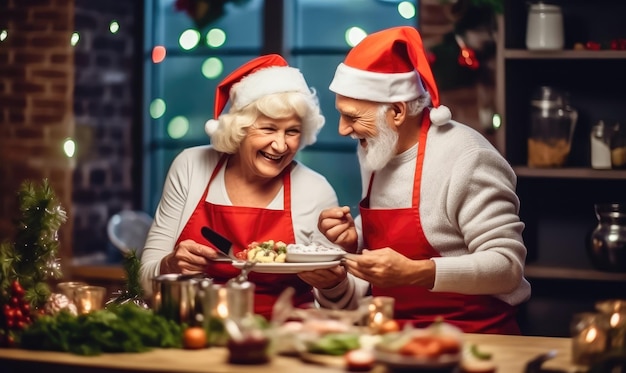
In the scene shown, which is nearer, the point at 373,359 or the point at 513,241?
the point at 373,359

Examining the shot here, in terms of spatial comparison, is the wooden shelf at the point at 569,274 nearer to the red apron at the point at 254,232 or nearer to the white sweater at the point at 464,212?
the white sweater at the point at 464,212

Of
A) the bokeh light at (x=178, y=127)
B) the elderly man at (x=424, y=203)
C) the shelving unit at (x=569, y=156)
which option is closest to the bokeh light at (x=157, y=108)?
the bokeh light at (x=178, y=127)

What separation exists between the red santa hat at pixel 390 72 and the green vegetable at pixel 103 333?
1.04 meters

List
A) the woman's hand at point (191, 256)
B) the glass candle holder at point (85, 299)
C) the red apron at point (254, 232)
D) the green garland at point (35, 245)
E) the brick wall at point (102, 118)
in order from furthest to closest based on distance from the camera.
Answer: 1. the brick wall at point (102, 118)
2. the red apron at point (254, 232)
3. the woman's hand at point (191, 256)
4. the green garland at point (35, 245)
5. the glass candle holder at point (85, 299)

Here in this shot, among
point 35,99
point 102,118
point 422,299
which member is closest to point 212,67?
point 102,118

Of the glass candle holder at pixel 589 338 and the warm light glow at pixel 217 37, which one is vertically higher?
the warm light glow at pixel 217 37

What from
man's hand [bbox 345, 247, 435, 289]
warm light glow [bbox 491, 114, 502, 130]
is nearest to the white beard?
man's hand [bbox 345, 247, 435, 289]

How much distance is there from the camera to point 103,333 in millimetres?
2312

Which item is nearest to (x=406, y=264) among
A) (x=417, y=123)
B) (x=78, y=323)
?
(x=417, y=123)

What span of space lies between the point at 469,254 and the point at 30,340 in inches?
49.0

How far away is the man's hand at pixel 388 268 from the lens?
275cm

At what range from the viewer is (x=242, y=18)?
5230 millimetres

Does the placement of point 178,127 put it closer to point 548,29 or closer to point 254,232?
point 548,29

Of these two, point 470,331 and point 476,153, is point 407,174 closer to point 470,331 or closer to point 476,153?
point 476,153
